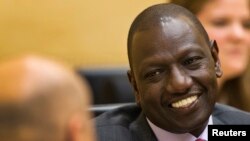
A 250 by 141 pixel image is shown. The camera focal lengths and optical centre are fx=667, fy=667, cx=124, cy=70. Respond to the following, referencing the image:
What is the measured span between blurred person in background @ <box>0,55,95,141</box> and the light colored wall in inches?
195

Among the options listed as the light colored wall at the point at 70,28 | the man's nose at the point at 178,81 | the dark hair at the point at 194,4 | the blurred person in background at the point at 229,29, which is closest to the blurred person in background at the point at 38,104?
the man's nose at the point at 178,81

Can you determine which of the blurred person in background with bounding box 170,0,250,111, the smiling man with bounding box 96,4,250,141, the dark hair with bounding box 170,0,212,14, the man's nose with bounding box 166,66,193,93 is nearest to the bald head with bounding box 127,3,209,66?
the smiling man with bounding box 96,4,250,141

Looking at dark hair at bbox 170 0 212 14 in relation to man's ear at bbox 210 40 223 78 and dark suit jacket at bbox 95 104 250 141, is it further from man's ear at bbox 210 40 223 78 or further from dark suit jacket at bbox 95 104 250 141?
man's ear at bbox 210 40 223 78

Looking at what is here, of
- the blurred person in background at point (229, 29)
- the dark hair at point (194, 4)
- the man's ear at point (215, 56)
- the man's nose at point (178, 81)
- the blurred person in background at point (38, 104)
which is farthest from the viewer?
the blurred person in background at point (229, 29)

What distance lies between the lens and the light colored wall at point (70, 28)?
616 cm

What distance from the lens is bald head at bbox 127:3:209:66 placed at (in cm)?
207

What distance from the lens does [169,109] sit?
2.04 m

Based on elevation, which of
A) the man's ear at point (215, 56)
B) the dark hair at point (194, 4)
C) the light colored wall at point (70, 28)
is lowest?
the light colored wall at point (70, 28)

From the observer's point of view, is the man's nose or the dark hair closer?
the man's nose

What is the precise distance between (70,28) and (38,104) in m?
5.10

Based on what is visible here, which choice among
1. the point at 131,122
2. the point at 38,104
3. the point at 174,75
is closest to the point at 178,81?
the point at 174,75

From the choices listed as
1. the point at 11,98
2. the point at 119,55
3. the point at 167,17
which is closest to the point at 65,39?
the point at 119,55

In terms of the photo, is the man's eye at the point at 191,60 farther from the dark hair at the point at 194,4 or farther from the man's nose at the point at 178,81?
the dark hair at the point at 194,4

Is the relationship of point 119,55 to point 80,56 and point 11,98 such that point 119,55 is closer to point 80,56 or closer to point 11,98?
point 80,56
